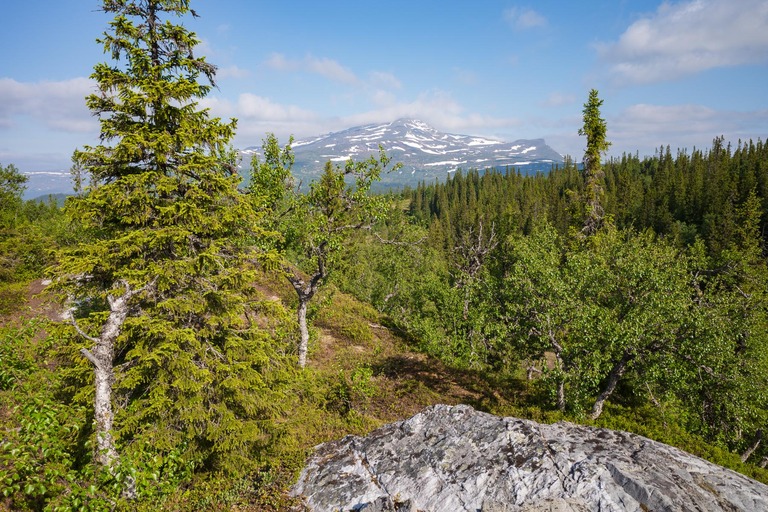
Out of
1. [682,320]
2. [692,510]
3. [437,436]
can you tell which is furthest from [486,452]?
[682,320]

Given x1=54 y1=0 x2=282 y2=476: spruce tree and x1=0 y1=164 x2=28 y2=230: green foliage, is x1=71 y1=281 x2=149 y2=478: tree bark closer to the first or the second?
x1=54 y1=0 x2=282 y2=476: spruce tree

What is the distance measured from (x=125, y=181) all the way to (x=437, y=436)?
11.2m

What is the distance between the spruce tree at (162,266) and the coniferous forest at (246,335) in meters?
0.06

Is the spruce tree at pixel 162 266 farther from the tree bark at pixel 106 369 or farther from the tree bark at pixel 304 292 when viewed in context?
the tree bark at pixel 304 292

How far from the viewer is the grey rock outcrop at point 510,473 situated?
27.0 feet

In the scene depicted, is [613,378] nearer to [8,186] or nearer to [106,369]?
[106,369]

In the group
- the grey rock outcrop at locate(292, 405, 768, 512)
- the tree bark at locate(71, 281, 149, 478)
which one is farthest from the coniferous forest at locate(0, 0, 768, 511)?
the grey rock outcrop at locate(292, 405, 768, 512)

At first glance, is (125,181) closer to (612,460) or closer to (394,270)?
Answer: (612,460)

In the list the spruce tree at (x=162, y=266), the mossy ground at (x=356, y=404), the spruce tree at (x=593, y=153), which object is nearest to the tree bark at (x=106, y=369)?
the spruce tree at (x=162, y=266)

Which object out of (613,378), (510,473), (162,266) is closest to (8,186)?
(162,266)

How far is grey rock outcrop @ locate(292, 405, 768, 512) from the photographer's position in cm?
823

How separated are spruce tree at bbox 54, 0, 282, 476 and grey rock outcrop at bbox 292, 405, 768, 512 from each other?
11.2 feet

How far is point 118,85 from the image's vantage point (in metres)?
9.78

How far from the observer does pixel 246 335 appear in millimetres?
11414
